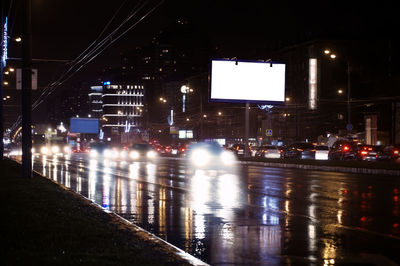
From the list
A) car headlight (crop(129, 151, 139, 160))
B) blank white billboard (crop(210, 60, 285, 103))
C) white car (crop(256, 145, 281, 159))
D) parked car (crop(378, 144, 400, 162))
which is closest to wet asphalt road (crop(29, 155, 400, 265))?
parked car (crop(378, 144, 400, 162))

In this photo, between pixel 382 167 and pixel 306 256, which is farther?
pixel 382 167

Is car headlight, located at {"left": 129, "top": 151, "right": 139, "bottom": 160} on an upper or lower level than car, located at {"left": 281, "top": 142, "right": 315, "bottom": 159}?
lower

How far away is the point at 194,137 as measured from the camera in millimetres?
128250

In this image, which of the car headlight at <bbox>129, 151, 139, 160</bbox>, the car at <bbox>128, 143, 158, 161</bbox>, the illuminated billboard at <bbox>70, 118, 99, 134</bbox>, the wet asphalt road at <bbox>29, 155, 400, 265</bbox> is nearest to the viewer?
the wet asphalt road at <bbox>29, 155, 400, 265</bbox>

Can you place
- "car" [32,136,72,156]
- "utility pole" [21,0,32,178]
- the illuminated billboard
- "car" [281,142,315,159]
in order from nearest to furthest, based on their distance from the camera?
"utility pole" [21,0,32,178] → "car" [281,142,315,159] → the illuminated billboard → "car" [32,136,72,156]

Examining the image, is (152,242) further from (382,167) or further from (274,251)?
(382,167)

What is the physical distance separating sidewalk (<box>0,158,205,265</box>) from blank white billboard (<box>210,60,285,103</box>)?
3635 centimetres

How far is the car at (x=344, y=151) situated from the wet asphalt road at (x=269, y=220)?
82.0 ft

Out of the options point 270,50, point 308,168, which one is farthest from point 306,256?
point 270,50

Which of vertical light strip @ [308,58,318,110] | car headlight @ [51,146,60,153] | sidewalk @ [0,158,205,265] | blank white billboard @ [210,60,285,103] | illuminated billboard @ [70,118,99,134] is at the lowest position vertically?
car headlight @ [51,146,60,153]

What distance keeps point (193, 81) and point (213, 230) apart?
5069 inches

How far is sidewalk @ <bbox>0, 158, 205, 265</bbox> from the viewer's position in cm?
710

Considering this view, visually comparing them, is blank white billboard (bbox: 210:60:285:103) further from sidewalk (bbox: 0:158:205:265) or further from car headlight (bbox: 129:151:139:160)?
sidewalk (bbox: 0:158:205:265)

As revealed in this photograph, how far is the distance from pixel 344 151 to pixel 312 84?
39840 mm
